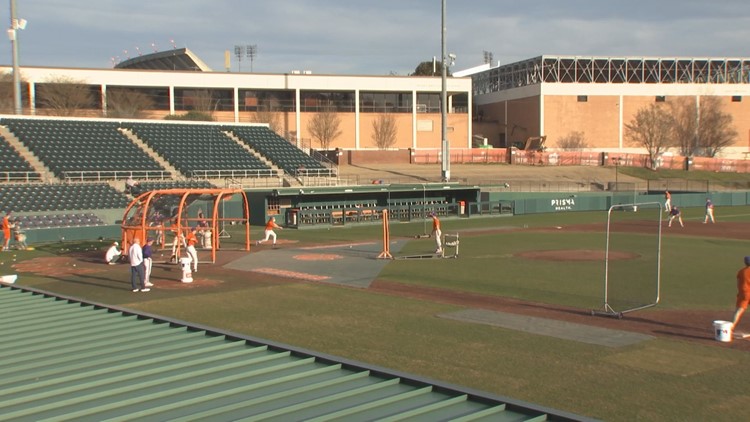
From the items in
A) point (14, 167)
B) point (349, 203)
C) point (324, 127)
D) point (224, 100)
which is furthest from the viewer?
point (324, 127)

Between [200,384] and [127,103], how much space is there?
66.2 metres

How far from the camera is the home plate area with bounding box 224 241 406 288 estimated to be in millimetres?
23578

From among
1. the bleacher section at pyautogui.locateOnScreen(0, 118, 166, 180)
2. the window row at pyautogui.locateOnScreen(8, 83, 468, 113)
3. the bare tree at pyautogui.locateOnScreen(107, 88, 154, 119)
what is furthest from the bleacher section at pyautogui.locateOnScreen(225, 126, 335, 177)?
the window row at pyautogui.locateOnScreen(8, 83, 468, 113)

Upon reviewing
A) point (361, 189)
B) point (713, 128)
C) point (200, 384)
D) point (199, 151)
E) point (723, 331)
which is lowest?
point (723, 331)

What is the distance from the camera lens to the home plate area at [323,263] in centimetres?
2358

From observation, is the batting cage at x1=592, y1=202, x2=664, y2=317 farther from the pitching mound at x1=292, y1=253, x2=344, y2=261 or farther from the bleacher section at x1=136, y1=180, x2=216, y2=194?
the bleacher section at x1=136, y1=180, x2=216, y2=194

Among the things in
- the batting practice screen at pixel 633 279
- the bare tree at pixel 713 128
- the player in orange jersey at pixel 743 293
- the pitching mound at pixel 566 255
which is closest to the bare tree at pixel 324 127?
the bare tree at pixel 713 128

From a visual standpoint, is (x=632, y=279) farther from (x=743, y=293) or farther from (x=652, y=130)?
(x=652, y=130)

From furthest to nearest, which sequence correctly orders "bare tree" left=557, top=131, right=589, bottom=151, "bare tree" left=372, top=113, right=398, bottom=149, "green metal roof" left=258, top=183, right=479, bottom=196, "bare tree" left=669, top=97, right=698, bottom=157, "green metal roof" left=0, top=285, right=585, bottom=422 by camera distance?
"bare tree" left=669, top=97, right=698, bottom=157
"bare tree" left=557, top=131, right=589, bottom=151
"bare tree" left=372, top=113, right=398, bottom=149
"green metal roof" left=258, top=183, right=479, bottom=196
"green metal roof" left=0, top=285, right=585, bottom=422

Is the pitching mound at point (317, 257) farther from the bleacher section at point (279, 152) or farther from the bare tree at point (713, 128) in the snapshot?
the bare tree at point (713, 128)

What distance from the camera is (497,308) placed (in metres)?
18.0

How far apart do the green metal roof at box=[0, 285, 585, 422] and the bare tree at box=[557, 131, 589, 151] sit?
276ft

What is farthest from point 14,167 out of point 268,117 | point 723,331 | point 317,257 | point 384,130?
point 384,130

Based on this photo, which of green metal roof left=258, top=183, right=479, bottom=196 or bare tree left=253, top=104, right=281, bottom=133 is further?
bare tree left=253, top=104, right=281, bottom=133
